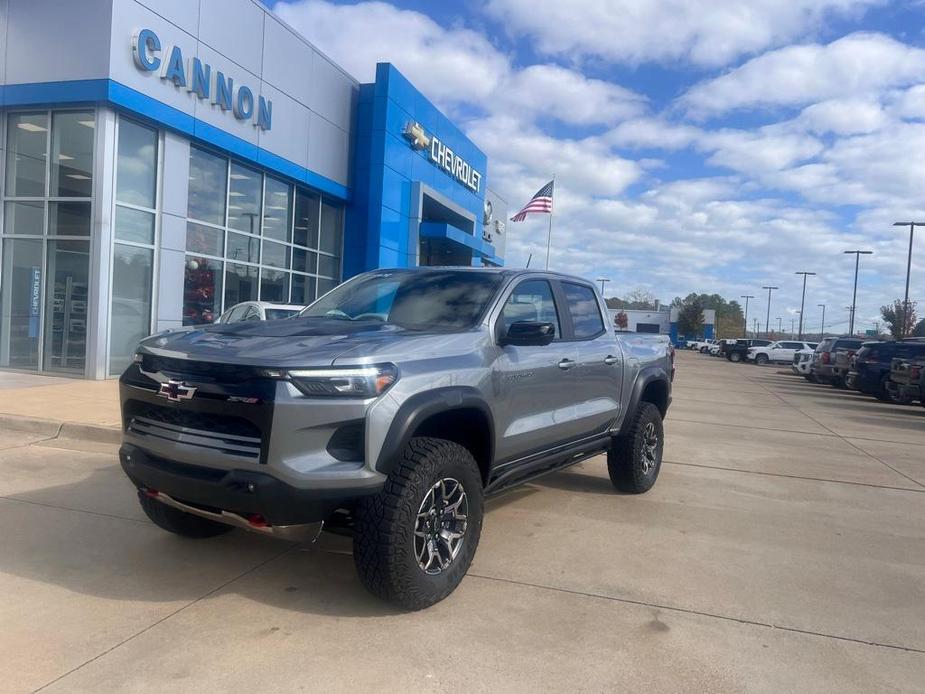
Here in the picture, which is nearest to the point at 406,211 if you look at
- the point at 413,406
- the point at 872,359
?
the point at 872,359

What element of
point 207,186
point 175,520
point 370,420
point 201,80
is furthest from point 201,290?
point 370,420

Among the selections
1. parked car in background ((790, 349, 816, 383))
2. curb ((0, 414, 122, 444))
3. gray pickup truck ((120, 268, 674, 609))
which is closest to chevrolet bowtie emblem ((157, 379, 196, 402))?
gray pickup truck ((120, 268, 674, 609))

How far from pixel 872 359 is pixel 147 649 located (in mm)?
20368

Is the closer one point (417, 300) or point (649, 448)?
point (417, 300)

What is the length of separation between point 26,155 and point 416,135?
1152 cm

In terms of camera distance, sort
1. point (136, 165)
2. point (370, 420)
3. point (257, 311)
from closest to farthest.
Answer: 1. point (370, 420)
2. point (257, 311)
3. point (136, 165)

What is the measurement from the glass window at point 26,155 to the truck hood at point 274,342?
1099 centimetres

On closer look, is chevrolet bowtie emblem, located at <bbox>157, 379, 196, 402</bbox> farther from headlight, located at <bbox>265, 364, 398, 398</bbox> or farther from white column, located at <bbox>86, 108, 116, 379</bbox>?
white column, located at <bbox>86, 108, 116, 379</bbox>

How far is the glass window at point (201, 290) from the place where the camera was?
1463cm

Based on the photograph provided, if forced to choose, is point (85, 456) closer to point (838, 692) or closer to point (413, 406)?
point (413, 406)

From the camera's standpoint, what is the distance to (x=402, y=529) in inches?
137

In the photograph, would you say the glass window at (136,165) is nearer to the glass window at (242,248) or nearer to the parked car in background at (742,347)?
the glass window at (242,248)

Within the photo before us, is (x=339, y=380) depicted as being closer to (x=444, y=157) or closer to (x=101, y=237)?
(x=101, y=237)

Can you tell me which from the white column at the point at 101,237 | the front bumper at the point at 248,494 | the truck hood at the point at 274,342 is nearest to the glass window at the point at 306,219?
the white column at the point at 101,237
